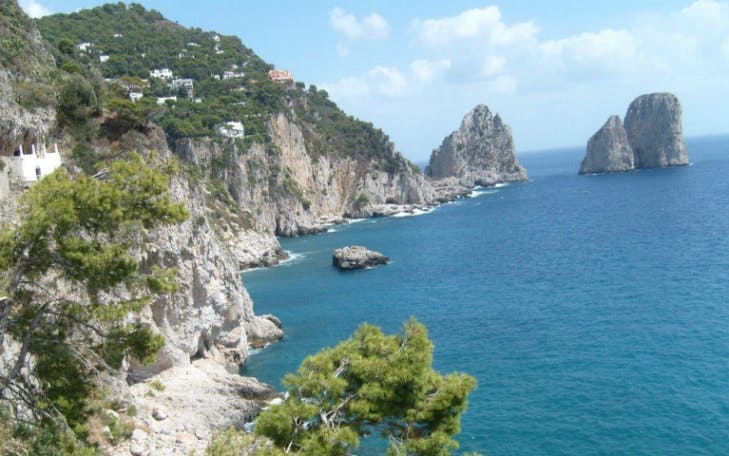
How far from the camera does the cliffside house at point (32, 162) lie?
79.8 feet

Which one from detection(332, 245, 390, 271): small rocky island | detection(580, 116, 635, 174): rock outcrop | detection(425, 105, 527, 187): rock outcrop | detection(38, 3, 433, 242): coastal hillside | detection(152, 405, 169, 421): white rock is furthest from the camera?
detection(425, 105, 527, 187): rock outcrop

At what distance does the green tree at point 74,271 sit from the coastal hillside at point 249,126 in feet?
175

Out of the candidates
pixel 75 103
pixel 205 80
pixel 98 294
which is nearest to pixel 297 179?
pixel 205 80

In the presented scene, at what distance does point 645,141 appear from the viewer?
151875mm

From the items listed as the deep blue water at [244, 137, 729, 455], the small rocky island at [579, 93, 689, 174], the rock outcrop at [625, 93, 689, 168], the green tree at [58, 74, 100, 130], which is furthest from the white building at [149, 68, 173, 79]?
the rock outcrop at [625, 93, 689, 168]

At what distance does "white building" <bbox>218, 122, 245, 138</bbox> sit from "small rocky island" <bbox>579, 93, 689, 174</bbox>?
9419cm

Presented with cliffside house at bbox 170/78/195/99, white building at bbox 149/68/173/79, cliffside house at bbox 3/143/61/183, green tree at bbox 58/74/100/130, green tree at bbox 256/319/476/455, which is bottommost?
green tree at bbox 256/319/476/455

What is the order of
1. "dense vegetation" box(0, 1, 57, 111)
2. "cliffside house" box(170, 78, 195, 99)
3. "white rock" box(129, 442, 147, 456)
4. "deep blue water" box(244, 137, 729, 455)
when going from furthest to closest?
"cliffside house" box(170, 78, 195, 99) → "dense vegetation" box(0, 1, 57, 111) → "deep blue water" box(244, 137, 729, 455) → "white rock" box(129, 442, 147, 456)

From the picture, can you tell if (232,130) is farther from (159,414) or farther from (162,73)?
(159,414)

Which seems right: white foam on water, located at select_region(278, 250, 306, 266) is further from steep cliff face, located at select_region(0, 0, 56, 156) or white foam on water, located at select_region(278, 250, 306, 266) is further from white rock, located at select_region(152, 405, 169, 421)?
white rock, located at select_region(152, 405, 169, 421)

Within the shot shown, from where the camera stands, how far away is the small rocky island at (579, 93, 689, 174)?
486 feet

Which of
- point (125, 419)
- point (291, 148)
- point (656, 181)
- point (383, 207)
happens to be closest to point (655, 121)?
point (656, 181)

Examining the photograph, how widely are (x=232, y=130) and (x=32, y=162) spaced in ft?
206

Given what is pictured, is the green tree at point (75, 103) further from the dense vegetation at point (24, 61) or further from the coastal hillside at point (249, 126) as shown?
the coastal hillside at point (249, 126)
